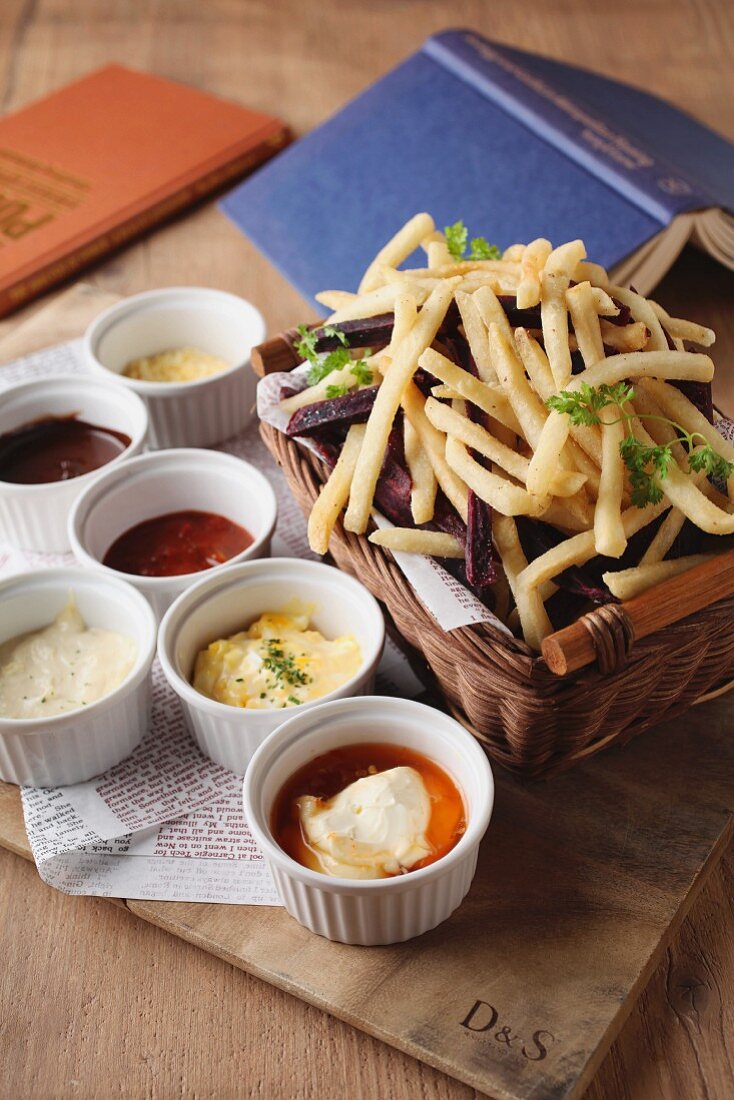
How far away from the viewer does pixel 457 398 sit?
1943mm

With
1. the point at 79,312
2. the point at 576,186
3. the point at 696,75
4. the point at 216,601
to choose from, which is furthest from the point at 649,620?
the point at 696,75

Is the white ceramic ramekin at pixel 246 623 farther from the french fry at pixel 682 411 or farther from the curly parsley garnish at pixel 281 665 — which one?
the french fry at pixel 682 411

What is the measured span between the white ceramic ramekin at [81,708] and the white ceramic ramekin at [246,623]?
0.22 ft

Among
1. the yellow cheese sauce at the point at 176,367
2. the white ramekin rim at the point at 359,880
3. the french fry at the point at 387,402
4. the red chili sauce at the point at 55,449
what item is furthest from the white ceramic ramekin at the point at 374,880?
the yellow cheese sauce at the point at 176,367

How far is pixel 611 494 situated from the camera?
Answer: 1771 mm

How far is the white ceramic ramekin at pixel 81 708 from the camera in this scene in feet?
6.59

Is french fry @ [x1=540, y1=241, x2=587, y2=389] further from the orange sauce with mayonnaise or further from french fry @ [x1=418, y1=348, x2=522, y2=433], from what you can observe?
the orange sauce with mayonnaise

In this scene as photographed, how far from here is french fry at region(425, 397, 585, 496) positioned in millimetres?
1799

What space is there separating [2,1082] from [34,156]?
298 centimetres

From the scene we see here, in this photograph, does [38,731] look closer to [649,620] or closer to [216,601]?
[216,601]

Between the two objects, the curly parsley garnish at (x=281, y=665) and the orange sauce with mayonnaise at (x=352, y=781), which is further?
the curly parsley garnish at (x=281, y=665)

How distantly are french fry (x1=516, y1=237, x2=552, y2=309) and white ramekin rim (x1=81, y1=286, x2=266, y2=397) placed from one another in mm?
982

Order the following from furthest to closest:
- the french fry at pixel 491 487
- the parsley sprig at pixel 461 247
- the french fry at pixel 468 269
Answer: the parsley sprig at pixel 461 247, the french fry at pixel 468 269, the french fry at pixel 491 487

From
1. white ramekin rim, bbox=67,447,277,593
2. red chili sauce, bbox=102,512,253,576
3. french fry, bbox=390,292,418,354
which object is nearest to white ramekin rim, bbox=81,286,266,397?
white ramekin rim, bbox=67,447,277,593
